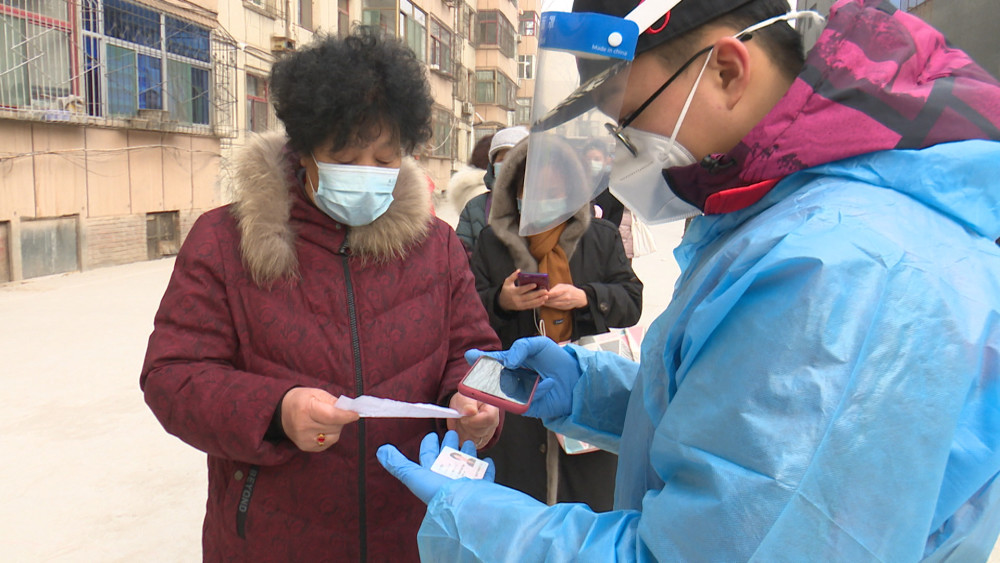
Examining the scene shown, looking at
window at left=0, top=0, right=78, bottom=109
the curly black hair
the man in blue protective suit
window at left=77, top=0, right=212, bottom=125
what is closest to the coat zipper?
the curly black hair

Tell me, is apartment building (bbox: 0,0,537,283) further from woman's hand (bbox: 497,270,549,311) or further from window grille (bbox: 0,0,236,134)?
woman's hand (bbox: 497,270,549,311)

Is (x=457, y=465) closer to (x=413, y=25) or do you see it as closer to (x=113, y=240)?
(x=113, y=240)

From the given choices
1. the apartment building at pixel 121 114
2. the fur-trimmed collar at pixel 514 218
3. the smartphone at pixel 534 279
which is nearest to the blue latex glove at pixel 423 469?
the smartphone at pixel 534 279

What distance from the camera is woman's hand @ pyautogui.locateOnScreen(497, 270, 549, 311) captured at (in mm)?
2705

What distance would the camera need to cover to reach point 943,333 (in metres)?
0.75

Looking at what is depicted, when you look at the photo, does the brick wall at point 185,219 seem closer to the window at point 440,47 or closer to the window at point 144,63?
the window at point 144,63

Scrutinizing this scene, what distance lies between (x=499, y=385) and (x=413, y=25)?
2016cm

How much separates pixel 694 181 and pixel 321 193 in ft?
3.47

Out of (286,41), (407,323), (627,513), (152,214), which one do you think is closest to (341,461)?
(407,323)

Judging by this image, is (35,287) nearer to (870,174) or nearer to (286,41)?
(286,41)

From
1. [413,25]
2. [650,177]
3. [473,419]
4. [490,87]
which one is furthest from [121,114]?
[490,87]

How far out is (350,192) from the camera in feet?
5.99

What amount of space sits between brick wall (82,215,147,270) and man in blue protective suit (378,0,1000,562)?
403 inches

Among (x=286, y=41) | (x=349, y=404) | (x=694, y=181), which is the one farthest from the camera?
(x=286, y=41)
